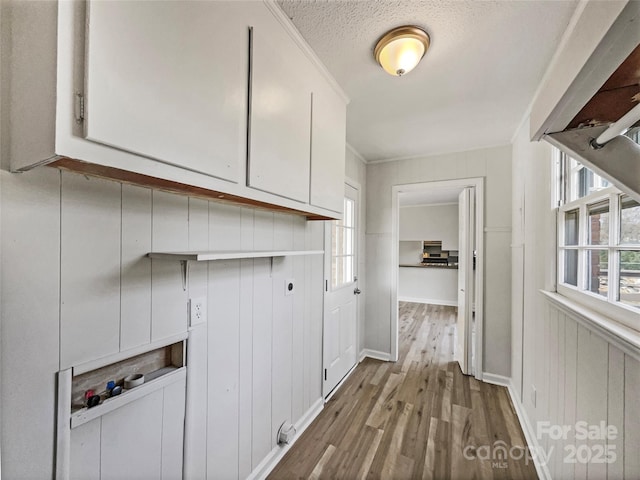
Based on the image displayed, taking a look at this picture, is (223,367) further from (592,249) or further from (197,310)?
(592,249)

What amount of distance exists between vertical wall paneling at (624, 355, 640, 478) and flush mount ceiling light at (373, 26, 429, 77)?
1.51 m

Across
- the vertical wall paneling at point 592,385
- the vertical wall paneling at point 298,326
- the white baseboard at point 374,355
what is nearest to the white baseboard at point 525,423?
the vertical wall paneling at point 592,385

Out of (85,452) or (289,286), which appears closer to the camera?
(85,452)

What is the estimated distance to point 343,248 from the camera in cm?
275

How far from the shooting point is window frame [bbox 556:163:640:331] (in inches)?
40.0

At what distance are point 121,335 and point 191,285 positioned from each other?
11.5 inches

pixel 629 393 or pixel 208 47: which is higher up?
pixel 208 47

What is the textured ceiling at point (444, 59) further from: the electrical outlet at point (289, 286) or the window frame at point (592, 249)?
the electrical outlet at point (289, 286)

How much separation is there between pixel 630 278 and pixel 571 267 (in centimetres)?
54

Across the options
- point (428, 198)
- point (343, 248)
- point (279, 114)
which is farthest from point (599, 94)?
point (428, 198)

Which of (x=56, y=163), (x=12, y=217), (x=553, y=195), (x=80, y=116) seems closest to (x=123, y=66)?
(x=80, y=116)

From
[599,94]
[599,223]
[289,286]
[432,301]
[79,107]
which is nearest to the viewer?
[599,94]

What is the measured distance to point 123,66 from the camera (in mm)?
635

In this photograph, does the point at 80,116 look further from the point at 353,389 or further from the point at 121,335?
the point at 353,389
